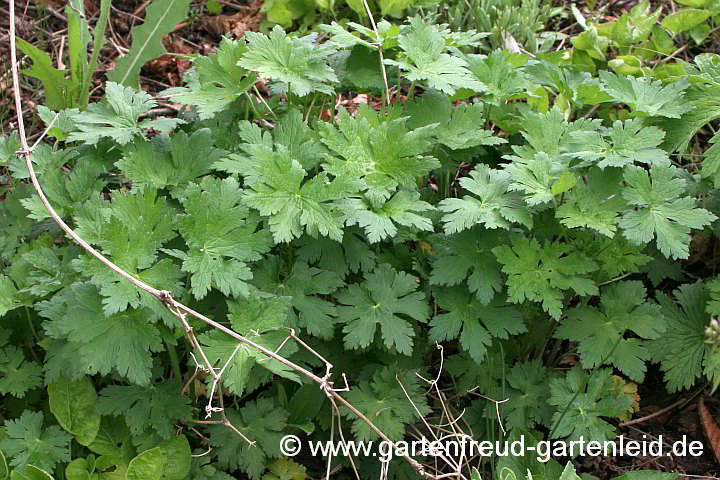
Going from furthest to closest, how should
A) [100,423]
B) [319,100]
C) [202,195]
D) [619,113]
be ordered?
[619,113] < [319,100] < [100,423] < [202,195]

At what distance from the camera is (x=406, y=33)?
2348 mm

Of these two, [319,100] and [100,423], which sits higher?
[319,100]

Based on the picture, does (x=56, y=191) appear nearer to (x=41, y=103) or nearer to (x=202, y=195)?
(x=202, y=195)

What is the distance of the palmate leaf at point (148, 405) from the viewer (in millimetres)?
2057

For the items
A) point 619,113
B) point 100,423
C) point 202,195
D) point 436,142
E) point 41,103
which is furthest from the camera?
point 41,103

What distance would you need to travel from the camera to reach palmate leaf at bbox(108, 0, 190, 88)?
2.98 meters

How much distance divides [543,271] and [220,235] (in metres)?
0.92

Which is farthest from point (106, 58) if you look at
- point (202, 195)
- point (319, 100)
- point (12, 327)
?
point (202, 195)

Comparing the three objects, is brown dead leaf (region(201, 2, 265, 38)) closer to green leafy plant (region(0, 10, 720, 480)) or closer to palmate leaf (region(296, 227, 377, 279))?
green leafy plant (region(0, 10, 720, 480))

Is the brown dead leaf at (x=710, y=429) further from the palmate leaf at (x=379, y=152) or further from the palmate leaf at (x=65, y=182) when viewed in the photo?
the palmate leaf at (x=65, y=182)

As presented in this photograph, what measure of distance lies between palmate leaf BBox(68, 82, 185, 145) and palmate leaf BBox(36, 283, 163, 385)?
509 millimetres

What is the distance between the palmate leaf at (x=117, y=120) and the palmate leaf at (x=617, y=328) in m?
1.39

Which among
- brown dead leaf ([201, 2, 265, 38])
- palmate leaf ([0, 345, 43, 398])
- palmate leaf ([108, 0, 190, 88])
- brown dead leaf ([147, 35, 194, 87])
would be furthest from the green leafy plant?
brown dead leaf ([201, 2, 265, 38])

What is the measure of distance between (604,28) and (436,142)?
1.44 meters
